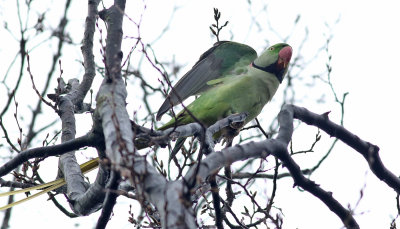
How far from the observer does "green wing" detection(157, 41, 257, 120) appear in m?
5.17

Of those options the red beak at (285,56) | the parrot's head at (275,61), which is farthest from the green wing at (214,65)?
the red beak at (285,56)

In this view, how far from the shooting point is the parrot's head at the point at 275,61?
5457 millimetres

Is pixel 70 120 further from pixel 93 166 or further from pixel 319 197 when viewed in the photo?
pixel 319 197

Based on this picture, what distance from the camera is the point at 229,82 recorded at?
202 inches

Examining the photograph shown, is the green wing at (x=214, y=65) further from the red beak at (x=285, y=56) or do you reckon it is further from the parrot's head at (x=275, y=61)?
the red beak at (x=285, y=56)

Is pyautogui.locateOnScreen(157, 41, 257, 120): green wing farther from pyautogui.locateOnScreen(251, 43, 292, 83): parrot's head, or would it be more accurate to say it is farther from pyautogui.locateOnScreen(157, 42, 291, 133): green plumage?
pyautogui.locateOnScreen(251, 43, 292, 83): parrot's head

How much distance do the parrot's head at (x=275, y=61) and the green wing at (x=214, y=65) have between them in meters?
0.16

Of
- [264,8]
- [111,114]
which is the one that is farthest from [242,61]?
[264,8]

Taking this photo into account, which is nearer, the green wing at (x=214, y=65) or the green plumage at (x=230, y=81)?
the green plumage at (x=230, y=81)

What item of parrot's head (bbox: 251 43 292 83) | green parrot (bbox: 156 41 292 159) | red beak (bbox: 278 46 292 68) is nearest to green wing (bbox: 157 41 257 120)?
green parrot (bbox: 156 41 292 159)

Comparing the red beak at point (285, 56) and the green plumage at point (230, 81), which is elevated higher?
the red beak at point (285, 56)

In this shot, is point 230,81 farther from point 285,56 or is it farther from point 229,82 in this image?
point 285,56

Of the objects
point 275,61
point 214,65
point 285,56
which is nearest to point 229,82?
point 214,65

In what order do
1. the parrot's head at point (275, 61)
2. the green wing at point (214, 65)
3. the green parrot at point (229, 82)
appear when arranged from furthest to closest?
the parrot's head at point (275, 61)
the green wing at point (214, 65)
the green parrot at point (229, 82)
